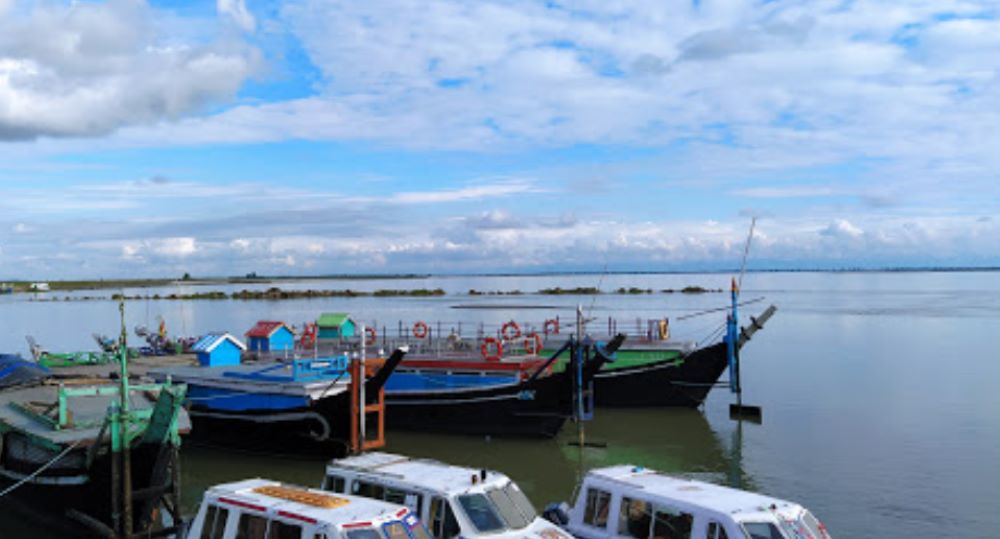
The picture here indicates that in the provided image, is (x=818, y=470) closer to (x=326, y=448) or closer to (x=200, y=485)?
(x=326, y=448)

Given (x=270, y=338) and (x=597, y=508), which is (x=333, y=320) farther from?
(x=597, y=508)

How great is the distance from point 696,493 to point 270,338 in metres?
24.3

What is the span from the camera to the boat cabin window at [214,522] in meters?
11.9

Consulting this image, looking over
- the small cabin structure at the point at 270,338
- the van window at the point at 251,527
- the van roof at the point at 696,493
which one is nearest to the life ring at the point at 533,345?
the small cabin structure at the point at 270,338

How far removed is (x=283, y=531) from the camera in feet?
36.7

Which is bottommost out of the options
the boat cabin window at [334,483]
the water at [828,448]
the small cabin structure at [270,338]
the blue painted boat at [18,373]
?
the water at [828,448]

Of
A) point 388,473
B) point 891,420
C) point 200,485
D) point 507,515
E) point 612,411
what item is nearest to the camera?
point 507,515

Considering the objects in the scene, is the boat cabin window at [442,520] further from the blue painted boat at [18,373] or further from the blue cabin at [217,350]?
the blue cabin at [217,350]

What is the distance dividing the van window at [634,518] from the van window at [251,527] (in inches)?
225

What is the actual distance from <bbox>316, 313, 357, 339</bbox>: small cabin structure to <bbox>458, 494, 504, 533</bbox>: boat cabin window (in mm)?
23620

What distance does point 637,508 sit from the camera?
1315 centimetres

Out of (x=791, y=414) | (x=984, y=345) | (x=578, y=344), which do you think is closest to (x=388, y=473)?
(x=578, y=344)

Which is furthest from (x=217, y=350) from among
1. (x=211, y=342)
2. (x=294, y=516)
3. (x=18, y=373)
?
(x=294, y=516)

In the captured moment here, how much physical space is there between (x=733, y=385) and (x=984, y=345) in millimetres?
35488
